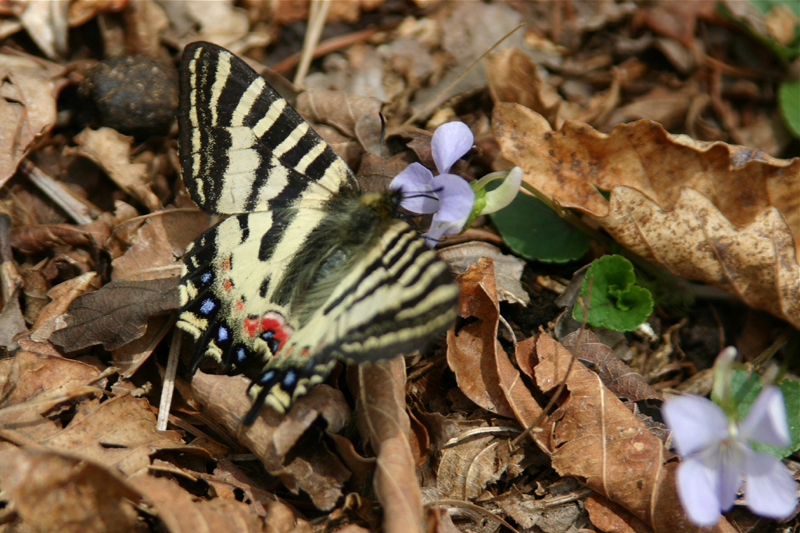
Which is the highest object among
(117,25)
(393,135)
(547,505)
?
(117,25)

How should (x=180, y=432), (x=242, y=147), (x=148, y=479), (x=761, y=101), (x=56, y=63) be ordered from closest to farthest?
(x=148, y=479) → (x=180, y=432) → (x=242, y=147) → (x=56, y=63) → (x=761, y=101)

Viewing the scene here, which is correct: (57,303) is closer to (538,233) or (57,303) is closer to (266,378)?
(266,378)

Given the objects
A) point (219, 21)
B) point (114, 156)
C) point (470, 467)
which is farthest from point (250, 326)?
point (219, 21)

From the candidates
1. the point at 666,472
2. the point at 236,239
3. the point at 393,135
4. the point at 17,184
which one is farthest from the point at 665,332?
the point at 17,184

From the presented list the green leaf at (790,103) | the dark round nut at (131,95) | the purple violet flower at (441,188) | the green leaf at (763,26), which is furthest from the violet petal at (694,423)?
the green leaf at (763,26)

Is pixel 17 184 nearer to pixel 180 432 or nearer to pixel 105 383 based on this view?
pixel 105 383
